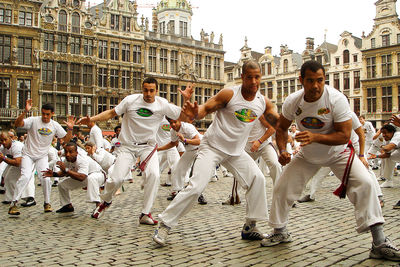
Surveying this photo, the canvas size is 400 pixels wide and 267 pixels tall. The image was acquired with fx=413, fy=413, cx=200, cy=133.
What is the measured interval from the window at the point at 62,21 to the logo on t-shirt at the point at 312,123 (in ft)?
129

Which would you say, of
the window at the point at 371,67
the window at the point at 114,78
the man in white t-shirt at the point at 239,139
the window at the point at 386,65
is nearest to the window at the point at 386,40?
the window at the point at 386,65

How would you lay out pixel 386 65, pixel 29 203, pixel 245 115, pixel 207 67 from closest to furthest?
pixel 245 115
pixel 29 203
pixel 386 65
pixel 207 67

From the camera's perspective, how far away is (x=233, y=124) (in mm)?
5426

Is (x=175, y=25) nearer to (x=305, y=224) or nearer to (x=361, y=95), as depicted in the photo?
(x=361, y=95)

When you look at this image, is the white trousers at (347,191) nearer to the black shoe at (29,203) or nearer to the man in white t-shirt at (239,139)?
the man in white t-shirt at (239,139)

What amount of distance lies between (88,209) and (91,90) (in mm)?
35087

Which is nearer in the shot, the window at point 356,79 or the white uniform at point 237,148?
the white uniform at point 237,148

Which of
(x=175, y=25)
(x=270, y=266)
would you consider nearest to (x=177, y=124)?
(x=270, y=266)

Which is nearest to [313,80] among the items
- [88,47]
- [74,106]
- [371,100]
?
[74,106]

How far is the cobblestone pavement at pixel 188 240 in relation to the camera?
4434 mm

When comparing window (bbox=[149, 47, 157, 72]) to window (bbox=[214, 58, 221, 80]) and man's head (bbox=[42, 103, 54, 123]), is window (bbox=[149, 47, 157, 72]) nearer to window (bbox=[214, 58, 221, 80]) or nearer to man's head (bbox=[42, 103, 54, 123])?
window (bbox=[214, 58, 221, 80])

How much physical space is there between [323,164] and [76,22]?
131 ft

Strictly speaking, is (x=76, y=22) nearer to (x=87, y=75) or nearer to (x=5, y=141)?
(x=87, y=75)

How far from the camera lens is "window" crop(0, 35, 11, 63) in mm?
36750
